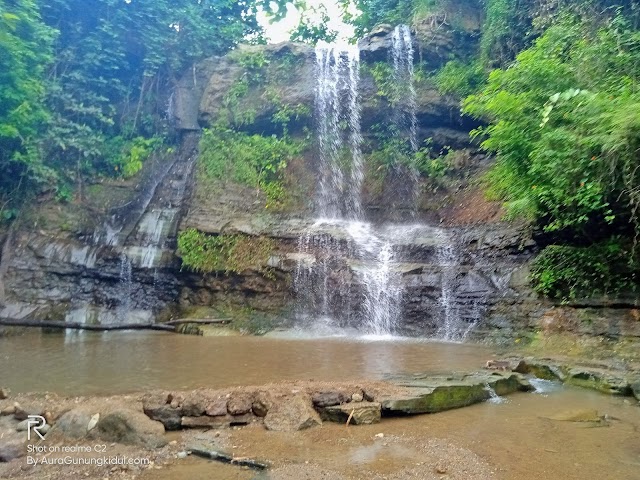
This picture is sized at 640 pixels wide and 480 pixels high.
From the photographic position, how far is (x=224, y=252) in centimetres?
1332

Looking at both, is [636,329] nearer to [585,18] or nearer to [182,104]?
[585,18]

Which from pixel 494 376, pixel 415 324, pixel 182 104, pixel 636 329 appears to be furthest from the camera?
pixel 182 104

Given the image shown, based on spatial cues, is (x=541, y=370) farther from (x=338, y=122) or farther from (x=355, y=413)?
(x=338, y=122)

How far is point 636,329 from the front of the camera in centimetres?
773

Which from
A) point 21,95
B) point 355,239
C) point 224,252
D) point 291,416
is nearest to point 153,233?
point 224,252

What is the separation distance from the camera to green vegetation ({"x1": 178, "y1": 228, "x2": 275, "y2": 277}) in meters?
13.0

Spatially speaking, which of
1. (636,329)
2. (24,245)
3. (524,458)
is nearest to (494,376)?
(524,458)

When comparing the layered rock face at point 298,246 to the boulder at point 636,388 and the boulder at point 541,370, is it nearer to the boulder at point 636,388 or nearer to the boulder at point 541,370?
the boulder at point 541,370

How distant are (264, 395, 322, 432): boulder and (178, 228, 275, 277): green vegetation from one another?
8.18m

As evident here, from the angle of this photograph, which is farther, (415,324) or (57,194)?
(57,194)

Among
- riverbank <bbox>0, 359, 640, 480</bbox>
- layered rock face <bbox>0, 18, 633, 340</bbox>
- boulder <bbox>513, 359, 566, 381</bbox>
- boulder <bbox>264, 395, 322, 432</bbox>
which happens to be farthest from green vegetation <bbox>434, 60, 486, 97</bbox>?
boulder <bbox>264, 395, 322, 432</bbox>

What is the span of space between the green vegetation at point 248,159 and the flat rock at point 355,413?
1142 centimetres

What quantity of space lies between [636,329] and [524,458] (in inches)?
209

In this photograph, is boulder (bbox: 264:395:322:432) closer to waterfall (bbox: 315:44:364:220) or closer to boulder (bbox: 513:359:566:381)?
boulder (bbox: 513:359:566:381)
